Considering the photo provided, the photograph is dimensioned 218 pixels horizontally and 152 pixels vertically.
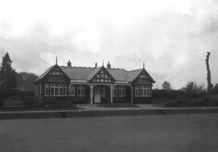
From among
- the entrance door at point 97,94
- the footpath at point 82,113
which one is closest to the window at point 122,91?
the entrance door at point 97,94

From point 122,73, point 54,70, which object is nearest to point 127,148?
point 54,70

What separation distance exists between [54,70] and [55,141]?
76.6ft

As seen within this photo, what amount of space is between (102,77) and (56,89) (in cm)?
620

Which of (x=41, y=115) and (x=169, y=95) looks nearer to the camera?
(x=41, y=115)

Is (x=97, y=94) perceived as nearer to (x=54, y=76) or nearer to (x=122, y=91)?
(x=122, y=91)

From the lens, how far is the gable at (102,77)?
35.1 meters

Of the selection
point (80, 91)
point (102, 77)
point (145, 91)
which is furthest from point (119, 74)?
point (80, 91)

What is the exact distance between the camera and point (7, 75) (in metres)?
48.2

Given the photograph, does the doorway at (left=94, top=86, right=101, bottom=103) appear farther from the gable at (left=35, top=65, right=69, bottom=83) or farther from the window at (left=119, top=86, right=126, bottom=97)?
the gable at (left=35, top=65, right=69, bottom=83)

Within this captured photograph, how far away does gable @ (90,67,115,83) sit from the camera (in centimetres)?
3507

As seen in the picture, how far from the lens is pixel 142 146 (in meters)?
10.1

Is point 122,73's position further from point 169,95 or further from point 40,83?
point 40,83

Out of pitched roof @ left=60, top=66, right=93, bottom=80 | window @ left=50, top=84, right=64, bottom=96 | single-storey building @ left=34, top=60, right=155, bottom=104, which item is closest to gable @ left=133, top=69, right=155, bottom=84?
single-storey building @ left=34, top=60, right=155, bottom=104

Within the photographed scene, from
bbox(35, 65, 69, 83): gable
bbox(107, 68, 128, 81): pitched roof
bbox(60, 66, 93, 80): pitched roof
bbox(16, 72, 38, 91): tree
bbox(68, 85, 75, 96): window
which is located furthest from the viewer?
bbox(16, 72, 38, 91): tree
